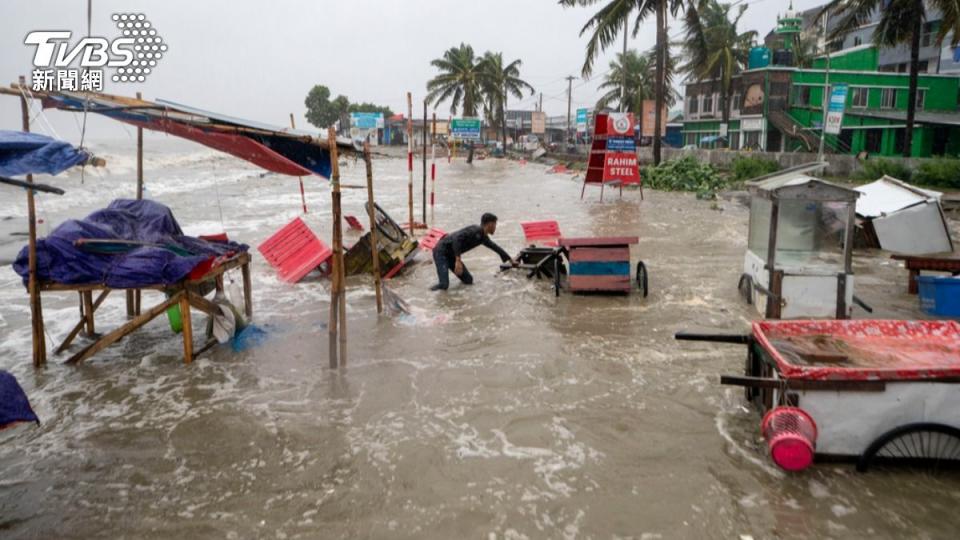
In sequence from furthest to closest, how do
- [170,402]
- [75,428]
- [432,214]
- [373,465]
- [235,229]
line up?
[432,214] < [235,229] < [170,402] < [75,428] < [373,465]

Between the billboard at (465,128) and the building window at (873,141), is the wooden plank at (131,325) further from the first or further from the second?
the billboard at (465,128)

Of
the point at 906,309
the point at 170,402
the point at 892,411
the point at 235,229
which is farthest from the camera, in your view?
the point at 235,229

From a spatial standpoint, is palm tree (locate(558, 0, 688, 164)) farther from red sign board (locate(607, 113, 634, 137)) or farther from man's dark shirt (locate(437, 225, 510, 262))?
man's dark shirt (locate(437, 225, 510, 262))

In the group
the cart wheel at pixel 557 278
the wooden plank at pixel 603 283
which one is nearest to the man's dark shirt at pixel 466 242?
the cart wheel at pixel 557 278

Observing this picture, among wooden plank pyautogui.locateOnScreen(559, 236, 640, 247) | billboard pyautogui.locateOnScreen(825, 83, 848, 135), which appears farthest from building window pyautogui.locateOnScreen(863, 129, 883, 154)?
wooden plank pyautogui.locateOnScreen(559, 236, 640, 247)

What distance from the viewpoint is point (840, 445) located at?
179 inches

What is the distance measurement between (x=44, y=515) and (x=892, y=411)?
18.8ft

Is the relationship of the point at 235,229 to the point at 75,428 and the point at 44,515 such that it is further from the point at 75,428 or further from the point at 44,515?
the point at 44,515

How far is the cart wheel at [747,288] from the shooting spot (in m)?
9.16

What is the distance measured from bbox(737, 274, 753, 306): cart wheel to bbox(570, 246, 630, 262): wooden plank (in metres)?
1.71

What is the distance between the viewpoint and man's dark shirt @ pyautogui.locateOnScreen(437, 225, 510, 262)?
10.1 metres

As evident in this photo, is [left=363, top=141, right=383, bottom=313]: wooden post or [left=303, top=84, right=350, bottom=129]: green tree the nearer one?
[left=363, top=141, right=383, bottom=313]: wooden post

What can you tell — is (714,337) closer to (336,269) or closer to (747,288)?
(336,269)

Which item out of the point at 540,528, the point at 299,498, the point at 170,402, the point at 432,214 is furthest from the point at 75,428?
the point at 432,214
